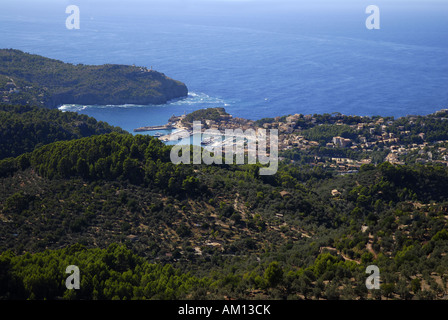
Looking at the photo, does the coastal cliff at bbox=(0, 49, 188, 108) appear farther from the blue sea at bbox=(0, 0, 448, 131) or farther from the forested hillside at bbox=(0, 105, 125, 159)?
the forested hillside at bbox=(0, 105, 125, 159)

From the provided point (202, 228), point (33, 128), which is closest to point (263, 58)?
point (33, 128)

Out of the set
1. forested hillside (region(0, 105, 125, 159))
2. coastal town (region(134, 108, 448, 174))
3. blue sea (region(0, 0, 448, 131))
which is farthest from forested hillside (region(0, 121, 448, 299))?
blue sea (region(0, 0, 448, 131))

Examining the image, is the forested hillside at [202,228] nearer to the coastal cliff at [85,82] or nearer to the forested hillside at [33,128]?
the forested hillside at [33,128]

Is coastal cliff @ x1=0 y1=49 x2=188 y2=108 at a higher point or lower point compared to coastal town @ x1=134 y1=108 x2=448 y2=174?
higher

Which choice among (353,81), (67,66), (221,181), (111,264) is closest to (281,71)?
(353,81)

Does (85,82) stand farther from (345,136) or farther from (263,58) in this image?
(263,58)
